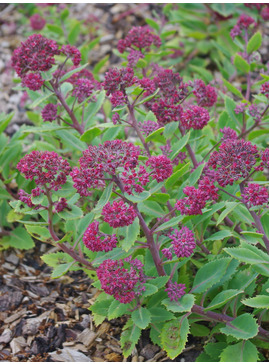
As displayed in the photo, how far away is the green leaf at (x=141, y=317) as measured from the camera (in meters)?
2.68

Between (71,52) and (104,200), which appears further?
(71,52)

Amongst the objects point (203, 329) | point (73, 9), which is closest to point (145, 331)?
point (203, 329)

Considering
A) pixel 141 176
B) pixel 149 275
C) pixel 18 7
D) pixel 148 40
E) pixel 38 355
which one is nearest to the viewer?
pixel 141 176

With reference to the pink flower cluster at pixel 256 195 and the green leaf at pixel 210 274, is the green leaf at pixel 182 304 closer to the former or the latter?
the green leaf at pixel 210 274

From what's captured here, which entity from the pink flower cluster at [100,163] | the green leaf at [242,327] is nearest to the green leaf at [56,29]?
the pink flower cluster at [100,163]

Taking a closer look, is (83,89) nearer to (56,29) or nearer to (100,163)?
(100,163)

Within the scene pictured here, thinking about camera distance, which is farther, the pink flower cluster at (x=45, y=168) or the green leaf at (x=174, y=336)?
the green leaf at (x=174, y=336)

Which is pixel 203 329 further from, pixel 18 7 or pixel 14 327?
pixel 18 7

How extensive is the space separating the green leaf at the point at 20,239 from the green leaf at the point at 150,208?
1.39 metres

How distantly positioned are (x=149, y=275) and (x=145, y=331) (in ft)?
2.02

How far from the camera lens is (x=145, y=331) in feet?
10.9

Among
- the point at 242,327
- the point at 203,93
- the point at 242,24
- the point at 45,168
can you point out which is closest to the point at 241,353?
the point at 242,327

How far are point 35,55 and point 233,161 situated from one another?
1.50 m

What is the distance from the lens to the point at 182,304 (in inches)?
105
